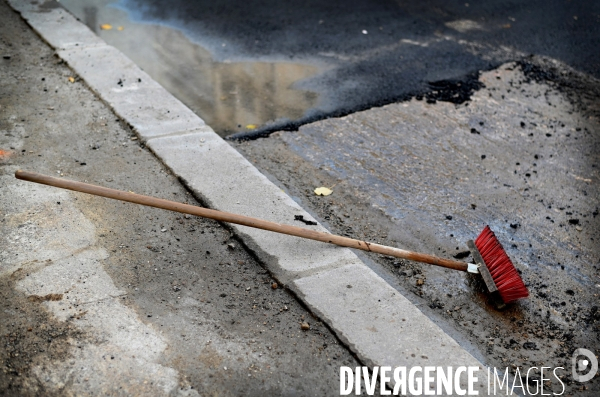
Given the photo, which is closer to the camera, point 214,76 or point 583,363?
point 583,363

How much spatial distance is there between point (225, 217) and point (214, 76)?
2.61 metres

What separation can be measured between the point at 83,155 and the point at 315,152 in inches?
61.6

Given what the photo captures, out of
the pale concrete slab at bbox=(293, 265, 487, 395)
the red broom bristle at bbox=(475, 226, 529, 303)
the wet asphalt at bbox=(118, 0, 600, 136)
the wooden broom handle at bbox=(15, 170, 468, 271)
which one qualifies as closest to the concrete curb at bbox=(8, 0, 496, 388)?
the pale concrete slab at bbox=(293, 265, 487, 395)

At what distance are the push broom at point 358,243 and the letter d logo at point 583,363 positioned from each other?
35cm

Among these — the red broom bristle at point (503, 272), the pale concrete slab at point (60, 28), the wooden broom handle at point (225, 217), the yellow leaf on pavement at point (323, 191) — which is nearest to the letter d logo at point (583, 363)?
the red broom bristle at point (503, 272)

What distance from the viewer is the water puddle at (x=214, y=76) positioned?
4.73m

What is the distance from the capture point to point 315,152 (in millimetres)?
4301

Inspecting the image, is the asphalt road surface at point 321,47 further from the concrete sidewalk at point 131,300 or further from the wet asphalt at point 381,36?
the concrete sidewalk at point 131,300

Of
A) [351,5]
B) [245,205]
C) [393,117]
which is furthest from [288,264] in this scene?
[351,5]

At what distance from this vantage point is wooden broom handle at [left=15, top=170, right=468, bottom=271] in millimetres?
2887

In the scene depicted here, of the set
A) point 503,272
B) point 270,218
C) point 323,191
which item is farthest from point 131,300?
point 503,272

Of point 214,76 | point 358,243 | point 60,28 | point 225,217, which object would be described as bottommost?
point 214,76

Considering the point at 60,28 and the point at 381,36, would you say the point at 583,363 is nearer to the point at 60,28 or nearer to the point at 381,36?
the point at 381,36

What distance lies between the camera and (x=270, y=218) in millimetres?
3326
